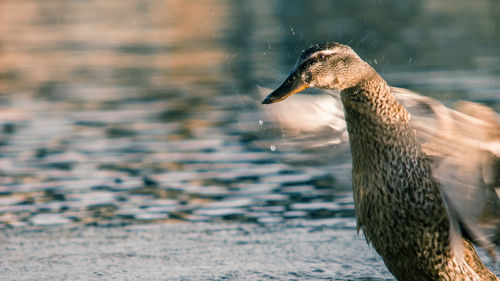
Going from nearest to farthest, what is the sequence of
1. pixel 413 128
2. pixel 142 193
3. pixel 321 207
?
pixel 413 128, pixel 321 207, pixel 142 193

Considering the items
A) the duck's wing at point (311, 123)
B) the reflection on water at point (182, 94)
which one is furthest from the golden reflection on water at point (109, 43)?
the duck's wing at point (311, 123)

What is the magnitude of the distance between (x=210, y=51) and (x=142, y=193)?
11361mm

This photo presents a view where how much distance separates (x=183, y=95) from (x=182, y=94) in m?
0.14

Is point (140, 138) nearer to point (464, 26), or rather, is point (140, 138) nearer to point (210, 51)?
point (210, 51)

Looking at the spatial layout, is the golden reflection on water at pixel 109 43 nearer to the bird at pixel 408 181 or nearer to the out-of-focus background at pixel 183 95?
the out-of-focus background at pixel 183 95

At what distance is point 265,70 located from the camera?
20.3ft

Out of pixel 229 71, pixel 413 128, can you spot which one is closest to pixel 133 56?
pixel 229 71

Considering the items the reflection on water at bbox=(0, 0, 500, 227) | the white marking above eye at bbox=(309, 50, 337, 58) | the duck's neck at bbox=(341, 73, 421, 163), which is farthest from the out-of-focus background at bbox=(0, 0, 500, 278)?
the white marking above eye at bbox=(309, 50, 337, 58)

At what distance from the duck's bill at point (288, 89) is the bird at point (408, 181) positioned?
11 cm

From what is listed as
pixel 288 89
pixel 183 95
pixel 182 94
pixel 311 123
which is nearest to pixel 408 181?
pixel 311 123

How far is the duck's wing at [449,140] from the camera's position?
5.04 meters

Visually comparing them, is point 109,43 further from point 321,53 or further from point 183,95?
point 321,53

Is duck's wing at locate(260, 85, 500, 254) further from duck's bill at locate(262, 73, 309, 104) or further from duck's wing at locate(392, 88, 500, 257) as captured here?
duck's bill at locate(262, 73, 309, 104)

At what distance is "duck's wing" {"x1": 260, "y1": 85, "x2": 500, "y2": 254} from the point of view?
16.5 ft
